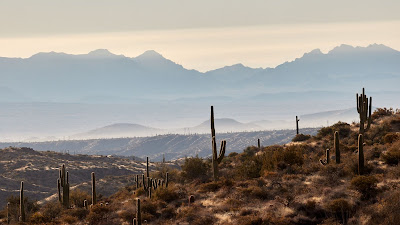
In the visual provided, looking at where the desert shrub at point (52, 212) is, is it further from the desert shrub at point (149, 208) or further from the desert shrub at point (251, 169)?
the desert shrub at point (251, 169)

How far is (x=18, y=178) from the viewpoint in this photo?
105 meters

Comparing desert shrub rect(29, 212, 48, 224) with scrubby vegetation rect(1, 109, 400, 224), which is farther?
desert shrub rect(29, 212, 48, 224)

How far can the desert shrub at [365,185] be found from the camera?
2636 cm

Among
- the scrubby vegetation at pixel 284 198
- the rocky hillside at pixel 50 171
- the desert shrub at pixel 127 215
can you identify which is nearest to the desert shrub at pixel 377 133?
the scrubby vegetation at pixel 284 198

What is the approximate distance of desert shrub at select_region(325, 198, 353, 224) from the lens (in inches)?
982

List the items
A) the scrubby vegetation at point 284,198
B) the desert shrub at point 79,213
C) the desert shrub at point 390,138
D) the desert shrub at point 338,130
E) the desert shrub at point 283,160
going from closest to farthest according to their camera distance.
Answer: the scrubby vegetation at point 284,198 < the desert shrub at point 79,213 < the desert shrub at point 283,160 < the desert shrub at point 390,138 < the desert shrub at point 338,130

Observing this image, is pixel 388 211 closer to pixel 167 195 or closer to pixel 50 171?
pixel 167 195

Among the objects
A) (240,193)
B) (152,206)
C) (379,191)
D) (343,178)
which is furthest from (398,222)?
(152,206)

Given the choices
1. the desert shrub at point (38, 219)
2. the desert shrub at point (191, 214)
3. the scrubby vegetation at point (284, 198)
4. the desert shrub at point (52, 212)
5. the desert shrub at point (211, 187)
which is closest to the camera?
the scrubby vegetation at point (284, 198)

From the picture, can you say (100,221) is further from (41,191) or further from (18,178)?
(18,178)

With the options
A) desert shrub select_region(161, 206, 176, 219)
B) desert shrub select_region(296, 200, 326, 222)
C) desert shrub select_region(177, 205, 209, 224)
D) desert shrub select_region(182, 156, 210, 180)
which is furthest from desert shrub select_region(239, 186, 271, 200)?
desert shrub select_region(182, 156, 210, 180)

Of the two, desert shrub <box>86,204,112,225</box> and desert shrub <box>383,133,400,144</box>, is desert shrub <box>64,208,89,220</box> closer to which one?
desert shrub <box>86,204,112,225</box>

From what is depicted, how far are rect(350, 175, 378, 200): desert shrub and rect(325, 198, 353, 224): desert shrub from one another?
146cm

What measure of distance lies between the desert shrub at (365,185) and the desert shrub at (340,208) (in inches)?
57.3
